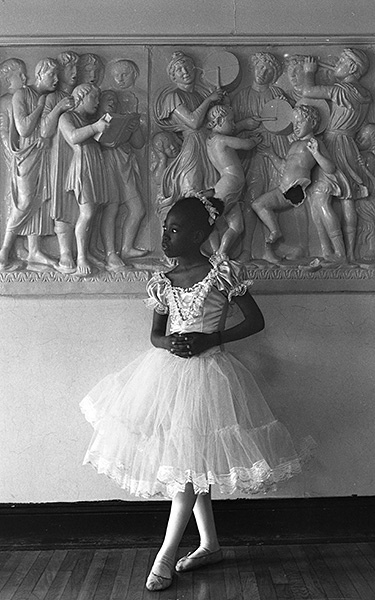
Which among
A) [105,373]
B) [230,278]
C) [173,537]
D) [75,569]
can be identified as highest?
[230,278]

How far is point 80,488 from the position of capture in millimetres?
3549

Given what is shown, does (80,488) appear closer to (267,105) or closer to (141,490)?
(141,490)

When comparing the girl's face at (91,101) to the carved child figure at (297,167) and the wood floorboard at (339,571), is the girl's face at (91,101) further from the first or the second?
the wood floorboard at (339,571)

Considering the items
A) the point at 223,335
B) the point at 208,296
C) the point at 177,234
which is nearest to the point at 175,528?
the point at 223,335

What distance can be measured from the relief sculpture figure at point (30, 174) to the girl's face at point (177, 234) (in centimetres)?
62

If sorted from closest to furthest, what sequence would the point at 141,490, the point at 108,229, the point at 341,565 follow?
the point at 141,490 < the point at 341,565 < the point at 108,229

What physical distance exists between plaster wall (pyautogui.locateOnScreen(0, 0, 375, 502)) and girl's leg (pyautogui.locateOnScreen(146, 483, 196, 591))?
21.1 inches

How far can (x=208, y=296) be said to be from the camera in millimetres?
3207

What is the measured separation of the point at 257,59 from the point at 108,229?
103 centimetres

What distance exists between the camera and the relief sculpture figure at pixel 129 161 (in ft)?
11.5

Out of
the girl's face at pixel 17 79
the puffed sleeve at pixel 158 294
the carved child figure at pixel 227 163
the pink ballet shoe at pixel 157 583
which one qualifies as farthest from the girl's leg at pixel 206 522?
the girl's face at pixel 17 79

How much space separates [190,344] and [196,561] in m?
0.91

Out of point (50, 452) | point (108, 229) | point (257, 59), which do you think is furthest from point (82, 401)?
point (257, 59)

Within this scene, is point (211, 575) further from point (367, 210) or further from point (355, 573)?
point (367, 210)
